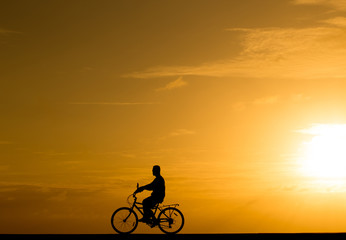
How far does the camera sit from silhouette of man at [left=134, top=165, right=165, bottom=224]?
28.5 meters

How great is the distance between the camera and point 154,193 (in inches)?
1137

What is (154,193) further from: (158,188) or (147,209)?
(147,209)

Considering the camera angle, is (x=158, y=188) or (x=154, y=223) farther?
(x=154, y=223)
